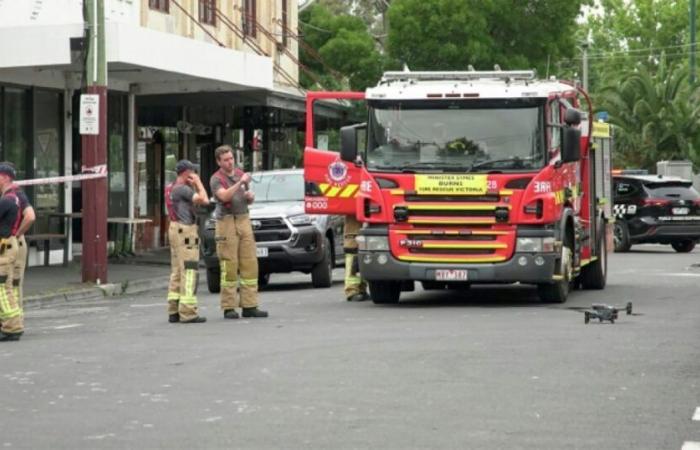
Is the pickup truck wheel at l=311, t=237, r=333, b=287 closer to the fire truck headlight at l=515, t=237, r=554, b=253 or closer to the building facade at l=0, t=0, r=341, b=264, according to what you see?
the building facade at l=0, t=0, r=341, b=264

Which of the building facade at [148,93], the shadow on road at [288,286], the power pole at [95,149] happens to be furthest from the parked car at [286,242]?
the building facade at [148,93]

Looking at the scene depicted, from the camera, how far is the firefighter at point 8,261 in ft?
53.5

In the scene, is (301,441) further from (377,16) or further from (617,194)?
(377,16)

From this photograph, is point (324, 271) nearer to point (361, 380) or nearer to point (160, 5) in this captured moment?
point (160, 5)

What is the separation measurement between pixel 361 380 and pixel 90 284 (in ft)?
42.5

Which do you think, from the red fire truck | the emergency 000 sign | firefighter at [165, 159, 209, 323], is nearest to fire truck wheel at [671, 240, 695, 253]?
the red fire truck

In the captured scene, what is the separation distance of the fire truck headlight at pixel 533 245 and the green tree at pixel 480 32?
29269mm

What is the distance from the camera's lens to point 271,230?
2395 centimetres

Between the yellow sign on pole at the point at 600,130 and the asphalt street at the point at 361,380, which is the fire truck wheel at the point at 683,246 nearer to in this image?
the yellow sign on pole at the point at 600,130

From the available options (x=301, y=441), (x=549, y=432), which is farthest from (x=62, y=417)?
(x=549, y=432)

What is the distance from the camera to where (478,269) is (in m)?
19.1

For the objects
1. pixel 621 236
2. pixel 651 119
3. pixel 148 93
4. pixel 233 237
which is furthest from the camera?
pixel 651 119

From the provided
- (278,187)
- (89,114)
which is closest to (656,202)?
(278,187)

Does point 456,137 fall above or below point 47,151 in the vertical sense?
below
